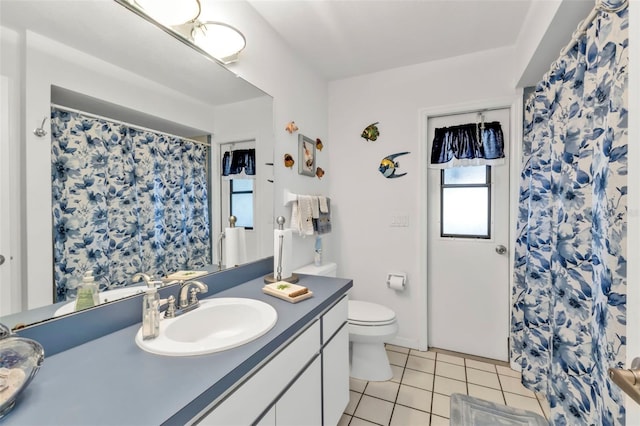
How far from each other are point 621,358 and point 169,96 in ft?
6.27

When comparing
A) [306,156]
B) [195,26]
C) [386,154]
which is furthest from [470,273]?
[195,26]

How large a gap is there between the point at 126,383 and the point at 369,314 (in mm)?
1610

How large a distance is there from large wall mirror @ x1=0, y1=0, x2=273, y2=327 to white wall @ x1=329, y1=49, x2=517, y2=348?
58.8 inches

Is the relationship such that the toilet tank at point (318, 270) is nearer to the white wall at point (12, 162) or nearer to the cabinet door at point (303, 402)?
the cabinet door at point (303, 402)

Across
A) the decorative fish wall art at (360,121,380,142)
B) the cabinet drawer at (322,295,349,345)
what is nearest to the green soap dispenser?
the cabinet drawer at (322,295,349,345)

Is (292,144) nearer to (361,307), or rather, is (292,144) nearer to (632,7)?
(361,307)

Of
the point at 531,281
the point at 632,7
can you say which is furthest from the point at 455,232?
the point at 632,7

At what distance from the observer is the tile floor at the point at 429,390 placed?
1682 millimetres

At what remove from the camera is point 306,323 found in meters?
1.17

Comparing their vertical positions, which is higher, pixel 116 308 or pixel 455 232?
pixel 455 232

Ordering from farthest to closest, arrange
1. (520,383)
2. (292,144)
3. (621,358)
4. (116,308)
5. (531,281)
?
(292,144)
(520,383)
(531,281)
(116,308)
(621,358)

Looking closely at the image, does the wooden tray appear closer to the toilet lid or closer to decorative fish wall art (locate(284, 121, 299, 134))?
the toilet lid

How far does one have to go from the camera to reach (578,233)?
4.17 feet

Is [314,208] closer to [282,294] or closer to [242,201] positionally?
[242,201]
